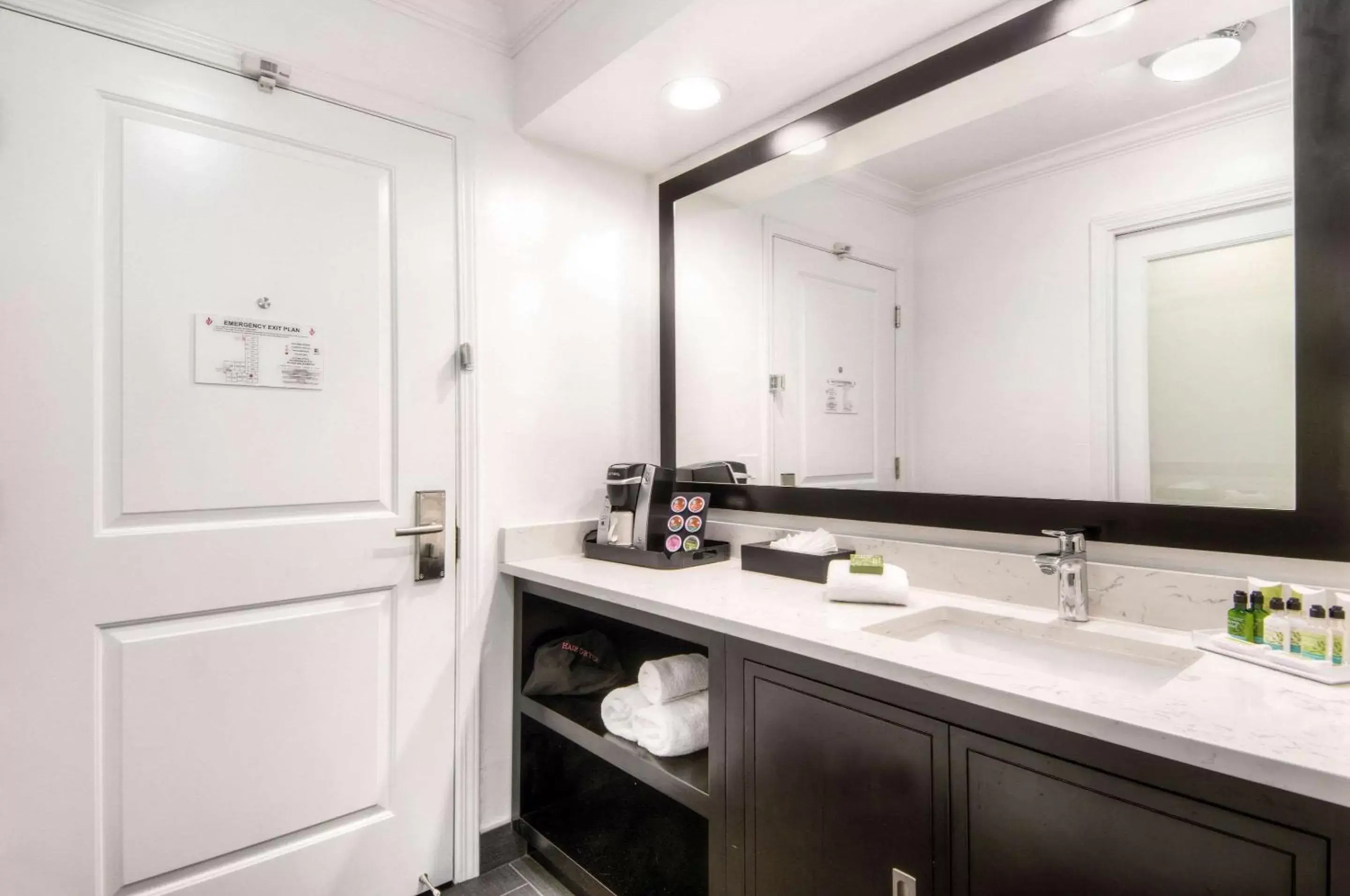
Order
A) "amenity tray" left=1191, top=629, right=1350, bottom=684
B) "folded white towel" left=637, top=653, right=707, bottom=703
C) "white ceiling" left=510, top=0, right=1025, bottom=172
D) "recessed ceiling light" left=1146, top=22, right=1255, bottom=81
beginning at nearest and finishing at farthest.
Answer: "amenity tray" left=1191, top=629, right=1350, bottom=684
"recessed ceiling light" left=1146, top=22, right=1255, bottom=81
"white ceiling" left=510, top=0, right=1025, bottom=172
"folded white towel" left=637, top=653, right=707, bottom=703

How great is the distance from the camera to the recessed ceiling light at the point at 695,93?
174cm

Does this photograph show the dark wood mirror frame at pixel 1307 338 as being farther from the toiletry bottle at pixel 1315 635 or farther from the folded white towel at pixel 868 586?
the folded white towel at pixel 868 586

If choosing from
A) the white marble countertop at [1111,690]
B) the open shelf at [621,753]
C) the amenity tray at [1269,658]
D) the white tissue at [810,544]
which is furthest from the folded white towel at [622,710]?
the amenity tray at [1269,658]

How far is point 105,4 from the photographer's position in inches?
54.3

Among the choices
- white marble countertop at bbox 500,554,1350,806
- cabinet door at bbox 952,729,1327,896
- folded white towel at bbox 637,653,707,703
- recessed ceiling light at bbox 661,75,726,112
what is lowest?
folded white towel at bbox 637,653,707,703

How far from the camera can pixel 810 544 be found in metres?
1.70

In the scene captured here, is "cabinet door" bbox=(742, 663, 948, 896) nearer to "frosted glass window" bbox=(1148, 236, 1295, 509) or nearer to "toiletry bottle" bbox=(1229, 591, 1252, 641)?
"toiletry bottle" bbox=(1229, 591, 1252, 641)

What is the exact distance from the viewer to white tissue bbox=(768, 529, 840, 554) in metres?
1.68

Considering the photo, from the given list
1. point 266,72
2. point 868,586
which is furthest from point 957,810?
point 266,72

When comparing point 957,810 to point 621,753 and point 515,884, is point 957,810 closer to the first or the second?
point 621,753

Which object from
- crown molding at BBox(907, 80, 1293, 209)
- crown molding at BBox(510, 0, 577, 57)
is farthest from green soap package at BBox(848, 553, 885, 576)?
crown molding at BBox(510, 0, 577, 57)

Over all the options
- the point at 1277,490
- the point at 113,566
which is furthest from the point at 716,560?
the point at 113,566

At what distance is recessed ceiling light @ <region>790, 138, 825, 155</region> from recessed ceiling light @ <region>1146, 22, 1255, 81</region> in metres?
0.73

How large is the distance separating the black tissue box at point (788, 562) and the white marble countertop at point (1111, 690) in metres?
0.11
